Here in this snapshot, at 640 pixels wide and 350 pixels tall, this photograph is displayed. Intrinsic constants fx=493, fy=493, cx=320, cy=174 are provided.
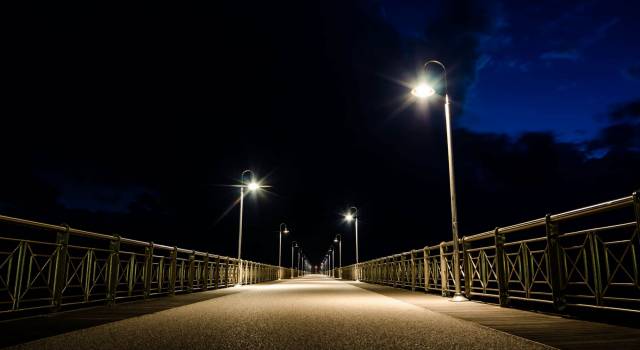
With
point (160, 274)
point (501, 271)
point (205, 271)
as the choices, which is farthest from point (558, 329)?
point (205, 271)

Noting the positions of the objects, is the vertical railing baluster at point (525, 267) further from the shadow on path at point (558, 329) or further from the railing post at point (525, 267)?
the shadow on path at point (558, 329)

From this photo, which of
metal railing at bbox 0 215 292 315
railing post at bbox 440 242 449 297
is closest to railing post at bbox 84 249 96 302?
metal railing at bbox 0 215 292 315

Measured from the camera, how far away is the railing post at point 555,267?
23.6ft

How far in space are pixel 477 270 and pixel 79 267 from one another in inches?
310

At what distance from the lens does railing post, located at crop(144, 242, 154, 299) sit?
1199cm

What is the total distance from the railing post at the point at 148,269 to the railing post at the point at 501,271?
806cm

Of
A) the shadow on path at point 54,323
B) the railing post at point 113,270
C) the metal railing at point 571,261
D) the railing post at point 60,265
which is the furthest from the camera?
the railing post at point 113,270

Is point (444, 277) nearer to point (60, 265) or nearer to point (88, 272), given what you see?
point (88, 272)

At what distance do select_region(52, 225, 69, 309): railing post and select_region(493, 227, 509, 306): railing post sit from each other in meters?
7.66

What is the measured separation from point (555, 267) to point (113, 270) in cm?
827

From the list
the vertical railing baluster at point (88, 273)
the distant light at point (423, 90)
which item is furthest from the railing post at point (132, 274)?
the distant light at point (423, 90)

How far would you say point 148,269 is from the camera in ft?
39.9

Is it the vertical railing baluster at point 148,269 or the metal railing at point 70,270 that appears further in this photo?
the vertical railing baluster at point 148,269

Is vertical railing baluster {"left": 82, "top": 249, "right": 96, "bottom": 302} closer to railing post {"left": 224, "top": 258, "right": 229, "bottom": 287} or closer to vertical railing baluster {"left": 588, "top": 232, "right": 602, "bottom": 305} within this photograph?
vertical railing baluster {"left": 588, "top": 232, "right": 602, "bottom": 305}
